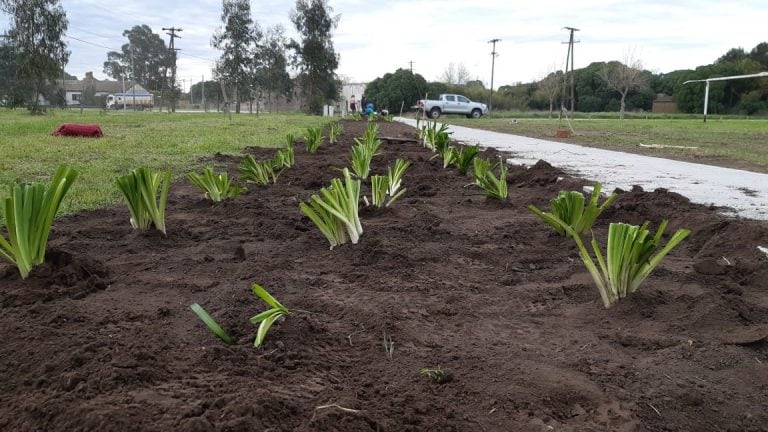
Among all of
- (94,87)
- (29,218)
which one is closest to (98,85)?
(94,87)

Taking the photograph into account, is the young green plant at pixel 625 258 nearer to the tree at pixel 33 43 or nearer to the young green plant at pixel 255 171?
the young green plant at pixel 255 171

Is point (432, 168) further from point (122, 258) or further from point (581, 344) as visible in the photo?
point (581, 344)

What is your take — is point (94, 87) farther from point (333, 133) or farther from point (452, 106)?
point (333, 133)

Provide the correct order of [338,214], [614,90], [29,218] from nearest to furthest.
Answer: [29,218]
[338,214]
[614,90]

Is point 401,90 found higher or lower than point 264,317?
higher

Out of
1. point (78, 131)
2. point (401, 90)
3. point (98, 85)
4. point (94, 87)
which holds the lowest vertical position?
point (78, 131)

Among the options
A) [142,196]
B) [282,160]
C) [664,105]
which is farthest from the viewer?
[664,105]

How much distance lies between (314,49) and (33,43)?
884 inches

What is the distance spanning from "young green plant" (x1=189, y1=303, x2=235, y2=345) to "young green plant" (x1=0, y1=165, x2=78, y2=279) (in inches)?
38.0

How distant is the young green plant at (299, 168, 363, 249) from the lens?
9.50 feet

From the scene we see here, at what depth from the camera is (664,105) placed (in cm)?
5641

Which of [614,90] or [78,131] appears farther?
[614,90]

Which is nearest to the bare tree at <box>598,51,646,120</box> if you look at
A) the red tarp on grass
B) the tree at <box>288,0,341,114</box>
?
the tree at <box>288,0,341,114</box>

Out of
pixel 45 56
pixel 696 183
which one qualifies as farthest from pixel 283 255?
pixel 45 56
